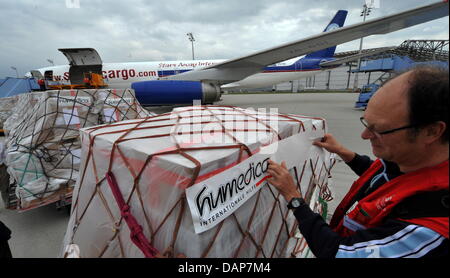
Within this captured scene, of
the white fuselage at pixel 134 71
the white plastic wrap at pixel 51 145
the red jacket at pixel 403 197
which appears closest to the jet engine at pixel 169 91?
the white plastic wrap at pixel 51 145

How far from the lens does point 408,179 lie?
0.86 metres

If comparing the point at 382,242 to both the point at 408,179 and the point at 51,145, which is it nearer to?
the point at 408,179

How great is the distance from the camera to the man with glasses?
0.69 m

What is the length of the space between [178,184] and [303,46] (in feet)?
21.9

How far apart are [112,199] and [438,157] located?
1772 mm

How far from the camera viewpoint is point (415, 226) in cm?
73

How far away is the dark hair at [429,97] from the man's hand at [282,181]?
67cm

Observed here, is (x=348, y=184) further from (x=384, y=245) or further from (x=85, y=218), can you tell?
(x=85, y=218)

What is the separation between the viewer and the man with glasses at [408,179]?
2.27ft
